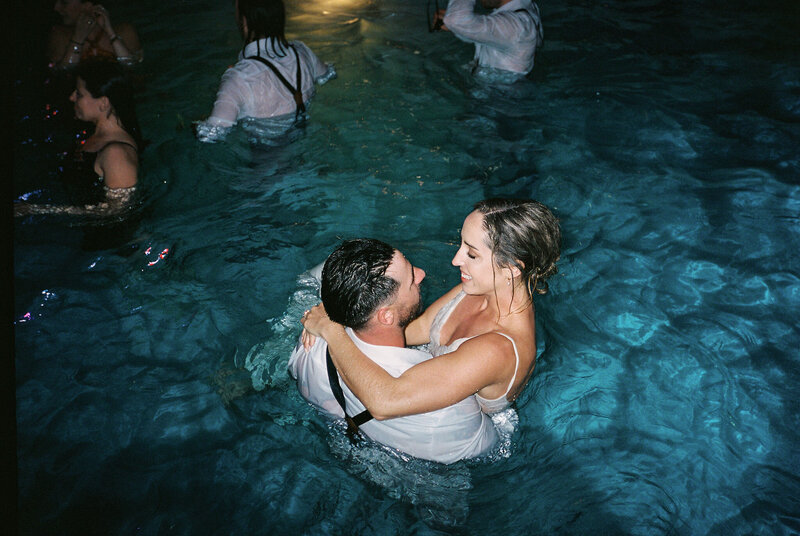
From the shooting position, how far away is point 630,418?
3891mm

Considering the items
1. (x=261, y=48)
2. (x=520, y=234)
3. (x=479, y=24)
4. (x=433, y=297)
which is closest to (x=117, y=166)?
(x=261, y=48)

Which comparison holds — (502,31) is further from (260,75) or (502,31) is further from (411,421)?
(411,421)

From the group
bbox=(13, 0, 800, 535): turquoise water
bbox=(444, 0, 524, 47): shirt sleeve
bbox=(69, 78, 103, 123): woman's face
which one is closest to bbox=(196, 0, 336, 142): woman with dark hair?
bbox=(13, 0, 800, 535): turquoise water

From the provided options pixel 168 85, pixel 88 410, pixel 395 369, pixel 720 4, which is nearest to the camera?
pixel 395 369

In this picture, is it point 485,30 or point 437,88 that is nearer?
point 485,30

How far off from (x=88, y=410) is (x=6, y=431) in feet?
12.2

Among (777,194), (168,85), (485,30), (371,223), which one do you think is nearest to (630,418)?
(371,223)

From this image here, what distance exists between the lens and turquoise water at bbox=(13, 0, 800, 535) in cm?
335

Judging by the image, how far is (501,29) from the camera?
20.2ft

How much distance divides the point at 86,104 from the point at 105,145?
422 millimetres

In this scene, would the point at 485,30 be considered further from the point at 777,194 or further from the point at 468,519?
the point at 468,519

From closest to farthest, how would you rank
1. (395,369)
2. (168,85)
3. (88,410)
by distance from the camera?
1. (395,369)
2. (88,410)
3. (168,85)

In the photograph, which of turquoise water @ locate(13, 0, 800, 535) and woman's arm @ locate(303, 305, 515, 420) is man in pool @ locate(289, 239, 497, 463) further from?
turquoise water @ locate(13, 0, 800, 535)

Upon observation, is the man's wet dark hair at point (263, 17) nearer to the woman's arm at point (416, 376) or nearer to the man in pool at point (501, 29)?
the man in pool at point (501, 29)
